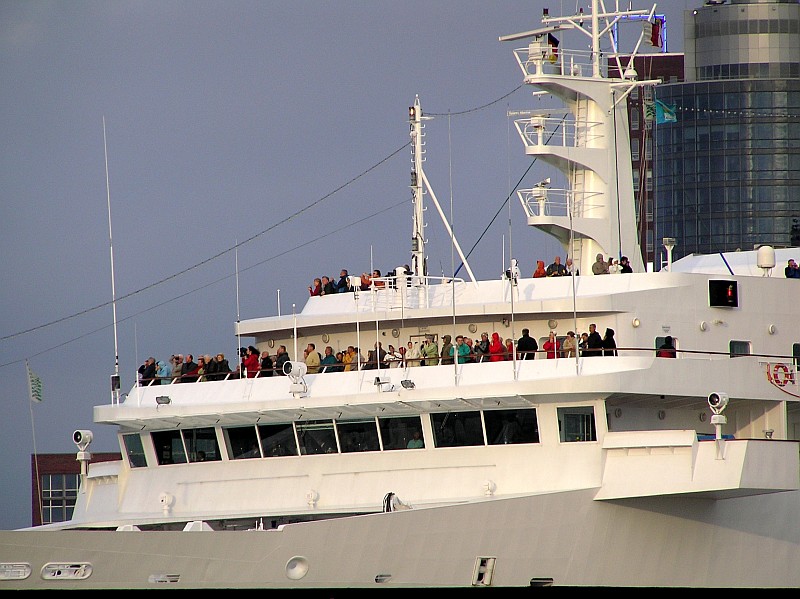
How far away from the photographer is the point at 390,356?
31234 millimetres

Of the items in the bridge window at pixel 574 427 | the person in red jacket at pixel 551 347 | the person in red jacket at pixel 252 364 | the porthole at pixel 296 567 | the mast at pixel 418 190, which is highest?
the mast at pixel 418 190

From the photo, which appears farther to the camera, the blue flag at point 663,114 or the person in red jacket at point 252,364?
the blue flag at point 663,114

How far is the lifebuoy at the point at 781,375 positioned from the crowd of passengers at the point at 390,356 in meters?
3.34

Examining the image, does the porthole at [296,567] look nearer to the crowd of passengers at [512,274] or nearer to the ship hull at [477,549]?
the ship hull at [477,549]

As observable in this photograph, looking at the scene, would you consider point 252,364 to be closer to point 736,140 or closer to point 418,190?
point 418,190

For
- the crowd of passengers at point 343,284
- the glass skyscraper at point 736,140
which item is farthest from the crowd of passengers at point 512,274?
the glass skyscraper at point 736,140

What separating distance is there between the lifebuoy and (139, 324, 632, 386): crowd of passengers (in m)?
3.34

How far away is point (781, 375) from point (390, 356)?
7.55 m

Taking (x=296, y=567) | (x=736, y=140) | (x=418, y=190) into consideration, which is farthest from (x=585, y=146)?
(x=736, y=140)

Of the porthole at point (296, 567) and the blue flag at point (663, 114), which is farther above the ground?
the blue flag at point (663, 114)

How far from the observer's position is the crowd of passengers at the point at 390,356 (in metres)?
30.5

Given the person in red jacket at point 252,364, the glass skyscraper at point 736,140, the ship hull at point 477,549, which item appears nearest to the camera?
the ship hull at point 477,549

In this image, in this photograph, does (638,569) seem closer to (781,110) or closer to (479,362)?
(479,362)

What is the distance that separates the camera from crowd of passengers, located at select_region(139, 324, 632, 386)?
30.5m
